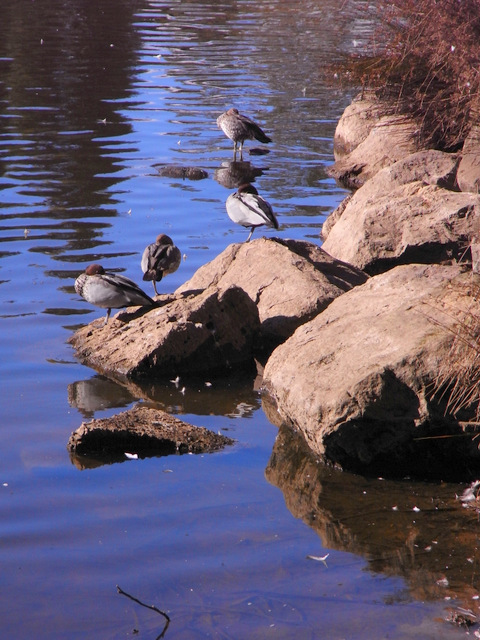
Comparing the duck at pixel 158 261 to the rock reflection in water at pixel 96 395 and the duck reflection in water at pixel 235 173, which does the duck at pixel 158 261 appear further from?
the duck reflection in water at pixel 235 173

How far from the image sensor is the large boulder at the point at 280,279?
7.51m

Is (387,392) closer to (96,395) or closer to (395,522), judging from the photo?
(395,522)

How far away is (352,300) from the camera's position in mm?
6637

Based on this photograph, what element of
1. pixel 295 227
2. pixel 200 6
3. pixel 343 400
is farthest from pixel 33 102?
pixel 200 6

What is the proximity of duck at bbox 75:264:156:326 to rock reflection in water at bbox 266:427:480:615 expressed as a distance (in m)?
2.36

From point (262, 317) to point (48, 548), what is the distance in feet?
11.3

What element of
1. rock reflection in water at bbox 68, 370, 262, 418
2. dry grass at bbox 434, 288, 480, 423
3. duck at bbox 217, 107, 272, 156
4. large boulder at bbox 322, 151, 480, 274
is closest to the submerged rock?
duck at bbox 217, 107, 272, 156

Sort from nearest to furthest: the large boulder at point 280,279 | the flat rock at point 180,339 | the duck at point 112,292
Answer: the flat rock at point 180,339, the large boulder at point 280,279, the duck at point 112,292

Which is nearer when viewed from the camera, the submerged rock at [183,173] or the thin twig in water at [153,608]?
the thin twig in water at [153,608]

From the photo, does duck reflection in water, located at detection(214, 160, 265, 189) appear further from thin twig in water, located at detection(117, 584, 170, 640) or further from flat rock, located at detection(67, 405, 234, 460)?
thin twig in water, located at detection(117, 584, 170, 640)

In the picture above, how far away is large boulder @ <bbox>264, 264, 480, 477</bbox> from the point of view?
5.34m

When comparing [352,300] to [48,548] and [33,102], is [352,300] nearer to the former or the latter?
[48,548]

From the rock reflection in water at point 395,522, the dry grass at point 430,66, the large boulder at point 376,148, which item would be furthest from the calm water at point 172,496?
the dry grass at point 430,66

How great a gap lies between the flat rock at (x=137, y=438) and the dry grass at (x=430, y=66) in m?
7.02
